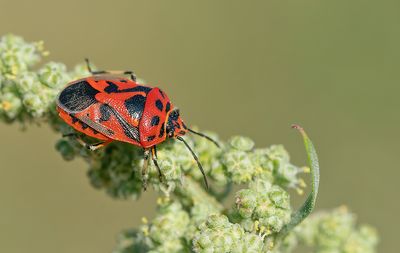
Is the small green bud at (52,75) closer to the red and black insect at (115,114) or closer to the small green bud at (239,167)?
the red and black insect at (115,114)

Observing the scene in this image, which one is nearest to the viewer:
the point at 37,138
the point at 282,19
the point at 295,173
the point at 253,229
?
the point at 253,229

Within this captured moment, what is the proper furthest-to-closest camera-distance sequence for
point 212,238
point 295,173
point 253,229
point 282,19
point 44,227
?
point 282,19 → point 44,227 → point 295,173 → point 253,229 → point 212,238

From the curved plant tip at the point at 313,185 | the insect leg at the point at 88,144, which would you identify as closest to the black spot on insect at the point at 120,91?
the insect leg at the point at 88,144

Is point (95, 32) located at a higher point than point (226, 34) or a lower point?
lower

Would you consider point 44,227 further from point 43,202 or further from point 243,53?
point 243,53

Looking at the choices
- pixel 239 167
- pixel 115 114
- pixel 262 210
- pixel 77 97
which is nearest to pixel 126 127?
pixel 115 114

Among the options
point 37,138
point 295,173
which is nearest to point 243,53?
point 37,138

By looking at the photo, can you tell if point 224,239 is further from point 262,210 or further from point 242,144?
point 242,144
